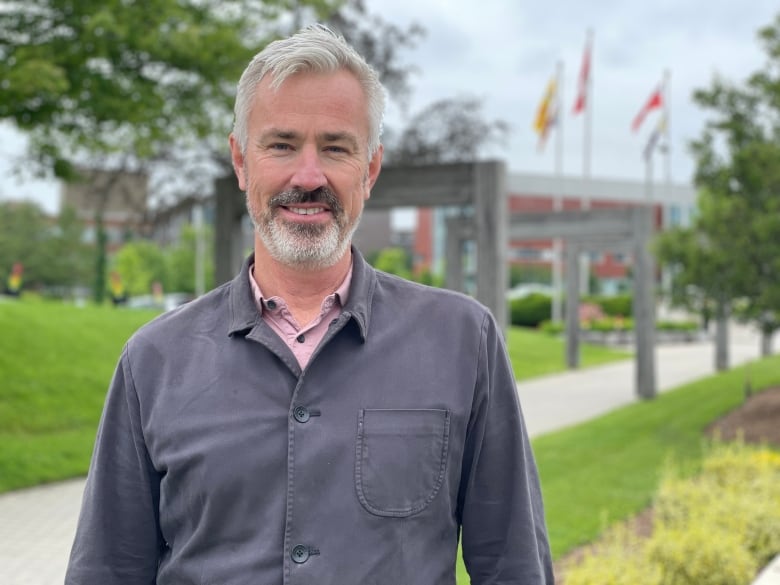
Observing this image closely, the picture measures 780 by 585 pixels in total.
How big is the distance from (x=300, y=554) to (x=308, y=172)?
720 mm

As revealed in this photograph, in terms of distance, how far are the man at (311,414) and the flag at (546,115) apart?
30736 mm

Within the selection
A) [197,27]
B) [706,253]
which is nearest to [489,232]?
[197,27]

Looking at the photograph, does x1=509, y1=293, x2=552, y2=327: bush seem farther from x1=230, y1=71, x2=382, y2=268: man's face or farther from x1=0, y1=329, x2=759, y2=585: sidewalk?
x1=230, y1=71, x2=382, y2=268: man's face

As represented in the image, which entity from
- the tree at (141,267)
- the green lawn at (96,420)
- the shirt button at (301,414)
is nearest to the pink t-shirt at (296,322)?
the shirt button at (301,414)

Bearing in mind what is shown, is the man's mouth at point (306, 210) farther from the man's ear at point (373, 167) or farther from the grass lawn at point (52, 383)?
the grass lawn at point (52, 383)

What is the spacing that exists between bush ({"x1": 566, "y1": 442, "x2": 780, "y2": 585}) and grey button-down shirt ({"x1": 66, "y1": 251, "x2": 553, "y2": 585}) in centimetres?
310

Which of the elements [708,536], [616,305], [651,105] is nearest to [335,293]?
[708,536]

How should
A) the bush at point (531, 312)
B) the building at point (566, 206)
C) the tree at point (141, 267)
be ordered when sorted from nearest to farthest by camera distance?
the bush at point (531, 312) < the tree at point (141, 267) < the building at point (566, 206)

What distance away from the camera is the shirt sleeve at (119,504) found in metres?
2.00

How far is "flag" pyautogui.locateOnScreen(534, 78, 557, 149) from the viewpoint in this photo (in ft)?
105

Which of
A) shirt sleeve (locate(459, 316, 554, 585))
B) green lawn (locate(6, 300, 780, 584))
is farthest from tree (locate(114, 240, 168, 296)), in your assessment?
shirt sleeve (locate(459, 316, 554, 585))

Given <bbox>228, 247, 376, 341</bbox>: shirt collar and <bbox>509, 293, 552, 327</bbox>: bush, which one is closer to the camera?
<bbox>228, 247, 376, 341</bbox>: shirt collar

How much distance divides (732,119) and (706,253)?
166cm

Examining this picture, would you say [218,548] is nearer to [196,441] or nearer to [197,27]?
[196,441]
